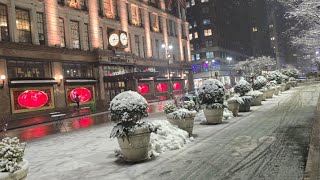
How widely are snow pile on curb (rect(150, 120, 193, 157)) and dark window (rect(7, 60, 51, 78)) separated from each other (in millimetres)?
25869

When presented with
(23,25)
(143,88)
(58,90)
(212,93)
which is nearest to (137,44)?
(143,88)

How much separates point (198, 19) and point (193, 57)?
13.4m

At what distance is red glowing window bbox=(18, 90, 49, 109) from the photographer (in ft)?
111

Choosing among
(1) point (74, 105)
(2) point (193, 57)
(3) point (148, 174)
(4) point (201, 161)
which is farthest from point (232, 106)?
(2) point (193, 57)

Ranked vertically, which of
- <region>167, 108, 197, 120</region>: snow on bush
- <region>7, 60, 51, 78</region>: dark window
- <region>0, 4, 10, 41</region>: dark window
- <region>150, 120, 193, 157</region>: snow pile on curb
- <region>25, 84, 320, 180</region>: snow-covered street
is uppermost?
<region>0, 4, 10, 41</region>: dark window

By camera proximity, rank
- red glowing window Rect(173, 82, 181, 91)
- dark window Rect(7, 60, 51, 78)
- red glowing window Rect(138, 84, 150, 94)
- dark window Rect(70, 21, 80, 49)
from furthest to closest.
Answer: red glowing window Rect(173, 82, 181, 91)
red glowing window Rect(138, 84, 150, 94)
dark window Rect(70, 21, 80, 49)
dark window Rect(7, 60, 51, 78)

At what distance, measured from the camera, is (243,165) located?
8.32 metres

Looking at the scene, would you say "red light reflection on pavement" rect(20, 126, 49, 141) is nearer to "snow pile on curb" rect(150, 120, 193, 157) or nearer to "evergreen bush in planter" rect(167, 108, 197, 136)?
"evergreen bush in planter" rect(167, 108, 197, 136)

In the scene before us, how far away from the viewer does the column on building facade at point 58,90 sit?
38062 millimetres

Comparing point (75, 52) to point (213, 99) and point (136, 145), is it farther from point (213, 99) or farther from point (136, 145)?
point (136, 145)

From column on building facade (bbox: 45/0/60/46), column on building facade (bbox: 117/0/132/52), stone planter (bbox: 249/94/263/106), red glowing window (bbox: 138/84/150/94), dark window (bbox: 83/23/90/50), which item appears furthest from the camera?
red glowing window (bbox: 138/84/150/94)

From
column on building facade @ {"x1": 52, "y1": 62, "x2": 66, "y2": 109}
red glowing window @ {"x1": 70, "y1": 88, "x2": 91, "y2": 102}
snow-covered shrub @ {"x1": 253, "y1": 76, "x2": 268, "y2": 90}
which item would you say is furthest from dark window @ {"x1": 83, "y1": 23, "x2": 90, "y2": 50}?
snow-covered shrub @ {"x1": 253, "y1": 76, "x2": 268, "y2": 90}

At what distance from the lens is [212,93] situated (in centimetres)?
1606

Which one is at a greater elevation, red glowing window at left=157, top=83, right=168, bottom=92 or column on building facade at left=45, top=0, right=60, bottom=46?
column on building facade at left=45, top=0, right=60, bottom=46
